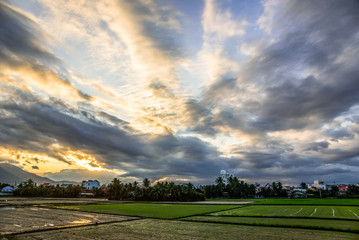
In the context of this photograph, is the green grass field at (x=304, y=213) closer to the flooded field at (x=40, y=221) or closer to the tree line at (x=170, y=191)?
the flooded field at (x=40, y=221)

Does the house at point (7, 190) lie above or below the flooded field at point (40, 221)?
below

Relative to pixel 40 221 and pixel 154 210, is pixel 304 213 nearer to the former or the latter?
pixel 154 210

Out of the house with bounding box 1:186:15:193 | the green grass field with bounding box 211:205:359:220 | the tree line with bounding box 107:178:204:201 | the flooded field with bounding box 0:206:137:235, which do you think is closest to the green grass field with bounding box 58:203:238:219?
the green grass field with bounding box 211:205:359:220

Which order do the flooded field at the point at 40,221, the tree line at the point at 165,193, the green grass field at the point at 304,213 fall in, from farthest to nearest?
the tree line at the point at 165,193
the green grass field at the point at 304,213
the flooded field at the point at 40,221

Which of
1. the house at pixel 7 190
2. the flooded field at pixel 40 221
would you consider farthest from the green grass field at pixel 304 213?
the house at pixel 7 190

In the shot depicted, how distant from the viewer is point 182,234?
26.6 metres

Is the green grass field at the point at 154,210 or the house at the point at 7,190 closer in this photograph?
the green grass field at the point at 154,210

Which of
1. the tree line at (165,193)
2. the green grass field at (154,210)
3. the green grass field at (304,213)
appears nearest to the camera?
the green grass field at (304,213)

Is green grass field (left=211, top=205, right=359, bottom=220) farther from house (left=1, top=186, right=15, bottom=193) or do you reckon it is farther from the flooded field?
house (left=1, top=186, right=15, bottom=193)

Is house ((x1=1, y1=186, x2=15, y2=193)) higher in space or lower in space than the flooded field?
lower

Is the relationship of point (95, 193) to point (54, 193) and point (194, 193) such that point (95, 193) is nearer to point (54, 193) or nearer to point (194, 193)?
point (54, 193)

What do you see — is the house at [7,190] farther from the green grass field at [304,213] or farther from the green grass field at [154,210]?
the green grass field at [304,213]

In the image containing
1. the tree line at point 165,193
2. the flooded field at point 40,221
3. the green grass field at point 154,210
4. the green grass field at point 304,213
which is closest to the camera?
the flooded field at point 40,221

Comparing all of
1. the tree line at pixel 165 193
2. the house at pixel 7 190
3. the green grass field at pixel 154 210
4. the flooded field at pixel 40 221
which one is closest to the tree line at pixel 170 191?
the tree line at pixel 165 193
